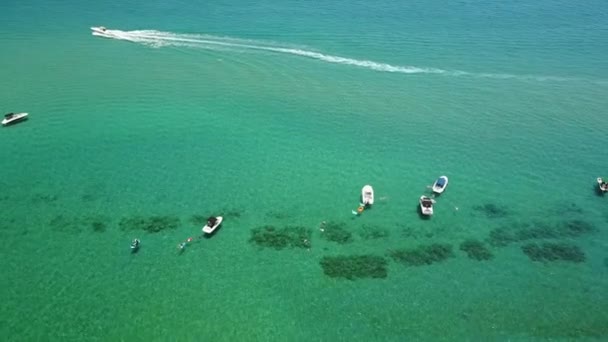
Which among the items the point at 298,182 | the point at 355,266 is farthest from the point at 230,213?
the point at 355,266

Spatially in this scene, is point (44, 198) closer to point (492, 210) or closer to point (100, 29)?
point (492, 210)

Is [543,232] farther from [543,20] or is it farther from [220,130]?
[543,20]

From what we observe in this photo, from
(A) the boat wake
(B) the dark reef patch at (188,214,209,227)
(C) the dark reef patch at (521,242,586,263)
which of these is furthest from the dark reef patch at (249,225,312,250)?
(A) the boat wake

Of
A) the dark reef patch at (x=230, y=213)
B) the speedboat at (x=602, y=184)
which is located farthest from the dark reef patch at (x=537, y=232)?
the dark reef patch at (x=230, y=213)

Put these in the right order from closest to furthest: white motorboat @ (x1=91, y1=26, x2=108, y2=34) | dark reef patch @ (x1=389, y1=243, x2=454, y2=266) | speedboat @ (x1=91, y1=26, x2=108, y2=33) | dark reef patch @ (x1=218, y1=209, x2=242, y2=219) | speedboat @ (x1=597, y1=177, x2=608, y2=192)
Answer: dark reef patch @ (x1=389, y1=243, x2=454, y2=266) < dark reef patch @ (x1=218, y1=209, x2=242, y2=219) < speedboat @ (x1=597, y1=177, x2=608, y2=192) < white motorboat @ (x1=91, y1=26, x2=108, y2=34) < speedboat @ (x1=91, y1=26, x2=108, y2=33)

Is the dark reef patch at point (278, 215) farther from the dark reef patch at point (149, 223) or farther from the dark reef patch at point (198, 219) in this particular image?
the dark reef patch at point (149, 223)

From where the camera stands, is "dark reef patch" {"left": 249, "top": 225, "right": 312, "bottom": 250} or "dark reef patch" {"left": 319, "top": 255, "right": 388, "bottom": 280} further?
"dark reef patch" {"left": 249, "top": 225, "right": 312, "bottom": 250}

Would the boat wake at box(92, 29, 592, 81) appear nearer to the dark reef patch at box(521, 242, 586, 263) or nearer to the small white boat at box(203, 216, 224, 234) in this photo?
the dark reef patch at box(521, 242, 586, 263)
